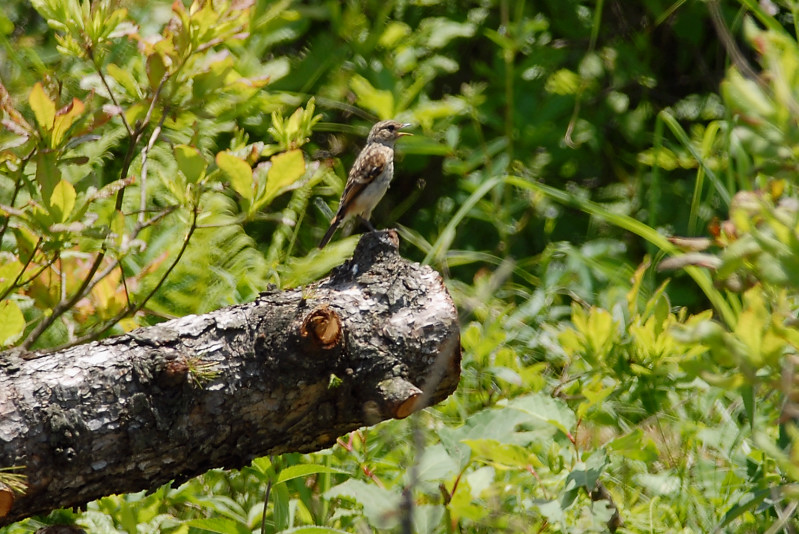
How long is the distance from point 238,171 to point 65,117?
55 centimetres

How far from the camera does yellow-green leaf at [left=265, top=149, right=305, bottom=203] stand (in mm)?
2674

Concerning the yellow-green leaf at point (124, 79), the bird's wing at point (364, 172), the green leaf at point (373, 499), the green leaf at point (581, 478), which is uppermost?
the yellow-green leaf at point (124, 79)

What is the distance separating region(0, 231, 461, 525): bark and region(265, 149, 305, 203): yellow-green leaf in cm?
32

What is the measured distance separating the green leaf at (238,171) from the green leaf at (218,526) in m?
0.95

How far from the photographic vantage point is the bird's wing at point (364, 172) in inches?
178

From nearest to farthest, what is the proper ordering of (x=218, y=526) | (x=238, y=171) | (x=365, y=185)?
(x=238, y=171) < (x=218, y=526) < (x=365, y=185)

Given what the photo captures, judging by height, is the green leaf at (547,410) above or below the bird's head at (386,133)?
below

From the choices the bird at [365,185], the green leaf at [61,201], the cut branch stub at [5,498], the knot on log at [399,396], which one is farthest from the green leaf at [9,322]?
the bird at [365,185]

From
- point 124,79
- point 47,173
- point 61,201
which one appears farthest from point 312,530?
point 124,79

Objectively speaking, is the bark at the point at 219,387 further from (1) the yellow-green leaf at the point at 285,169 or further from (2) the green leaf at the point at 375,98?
(2) the green leaf at the point at 375,98

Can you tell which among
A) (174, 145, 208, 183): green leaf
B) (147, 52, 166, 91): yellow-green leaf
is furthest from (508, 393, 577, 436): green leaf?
(147, 52, 166, 91): yellow-green leaf

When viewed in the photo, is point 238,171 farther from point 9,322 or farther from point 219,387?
point 9,322

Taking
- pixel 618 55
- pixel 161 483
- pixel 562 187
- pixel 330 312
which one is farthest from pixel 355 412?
pixel 618 55

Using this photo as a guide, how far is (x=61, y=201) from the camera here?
8.61 feet
